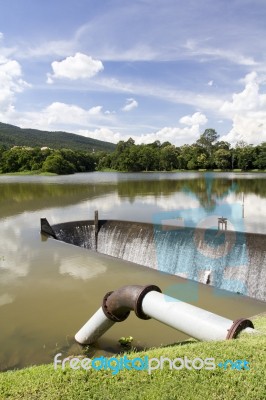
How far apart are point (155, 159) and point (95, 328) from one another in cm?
9068

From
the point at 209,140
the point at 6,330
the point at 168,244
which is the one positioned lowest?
the point at 6,330

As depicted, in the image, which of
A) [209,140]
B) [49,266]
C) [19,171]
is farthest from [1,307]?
[209,140]

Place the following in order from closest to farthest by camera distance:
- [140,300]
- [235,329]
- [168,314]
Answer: [235,329] < [168,314] < [140,300]

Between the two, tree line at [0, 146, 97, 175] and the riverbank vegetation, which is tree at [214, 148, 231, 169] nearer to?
the riverbank vegetation

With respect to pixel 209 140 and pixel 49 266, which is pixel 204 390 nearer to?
pixel 49 266

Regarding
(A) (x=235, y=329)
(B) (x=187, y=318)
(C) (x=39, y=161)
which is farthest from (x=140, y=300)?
(C) (x=39, y=161)

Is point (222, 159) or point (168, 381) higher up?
point (222, 159)

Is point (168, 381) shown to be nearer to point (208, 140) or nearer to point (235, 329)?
point (235, 329)

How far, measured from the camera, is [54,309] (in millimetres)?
9375

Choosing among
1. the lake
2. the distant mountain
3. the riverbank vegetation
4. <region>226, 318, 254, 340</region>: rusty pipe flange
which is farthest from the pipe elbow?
the distant mountain

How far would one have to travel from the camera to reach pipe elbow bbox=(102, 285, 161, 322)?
520 centimetres

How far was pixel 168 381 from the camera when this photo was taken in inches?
139

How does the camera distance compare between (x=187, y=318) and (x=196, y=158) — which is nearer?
(x=187, y=318)

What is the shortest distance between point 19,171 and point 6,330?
91.4 m
